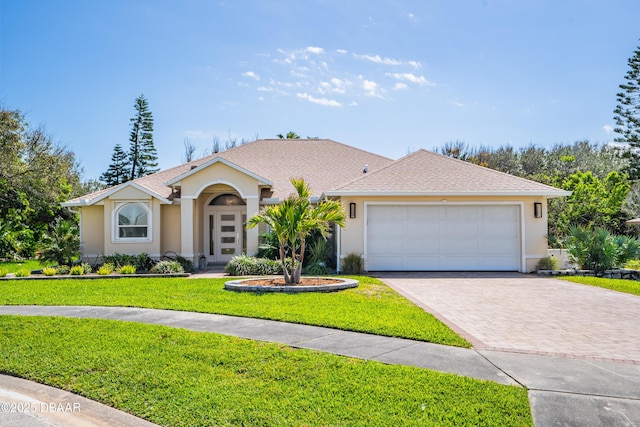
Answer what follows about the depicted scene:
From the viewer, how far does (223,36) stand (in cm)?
1511

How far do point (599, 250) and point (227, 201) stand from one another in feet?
48.1

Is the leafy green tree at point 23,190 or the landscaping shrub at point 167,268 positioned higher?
the leafy green tree at point 23,190

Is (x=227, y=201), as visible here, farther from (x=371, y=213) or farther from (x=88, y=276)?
(x=371, y=213)

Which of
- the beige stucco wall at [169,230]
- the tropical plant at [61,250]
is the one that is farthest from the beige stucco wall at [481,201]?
the tropical plant at [61,250]

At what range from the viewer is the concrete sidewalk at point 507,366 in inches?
161

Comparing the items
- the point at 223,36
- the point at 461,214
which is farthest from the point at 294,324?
the point at 223,36

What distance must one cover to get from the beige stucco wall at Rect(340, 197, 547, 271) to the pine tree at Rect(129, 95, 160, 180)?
2950 centimetres

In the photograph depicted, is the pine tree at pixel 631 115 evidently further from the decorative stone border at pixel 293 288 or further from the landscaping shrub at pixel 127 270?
the landscaping shrub at pixel 127 270

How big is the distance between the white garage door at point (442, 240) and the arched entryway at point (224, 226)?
21.2 feet

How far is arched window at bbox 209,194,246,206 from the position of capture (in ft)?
63.2

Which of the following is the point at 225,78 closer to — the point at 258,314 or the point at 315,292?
the point at 315,292

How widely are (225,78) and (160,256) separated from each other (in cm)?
886

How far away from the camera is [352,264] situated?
595 inches

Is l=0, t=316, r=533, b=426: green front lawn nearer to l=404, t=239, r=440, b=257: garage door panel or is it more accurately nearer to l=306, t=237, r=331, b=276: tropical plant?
l=306, t=237, r=331, b=276: tropical plant
